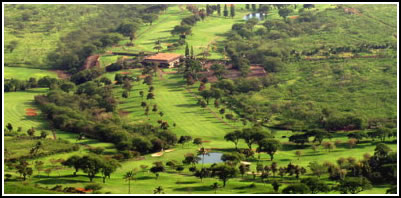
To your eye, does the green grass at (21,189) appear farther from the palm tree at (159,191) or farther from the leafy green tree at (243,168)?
the leafy green tree at (243,168)

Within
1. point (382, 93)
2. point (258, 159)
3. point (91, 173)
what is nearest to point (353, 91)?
point (382, 93)

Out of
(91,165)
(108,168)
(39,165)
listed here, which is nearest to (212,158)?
(108,168)

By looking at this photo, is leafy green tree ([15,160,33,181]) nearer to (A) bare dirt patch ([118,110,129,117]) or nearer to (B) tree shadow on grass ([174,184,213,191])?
(B) tree shadow on grass ([174,184,213,191])

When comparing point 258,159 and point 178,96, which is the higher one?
point 178,96

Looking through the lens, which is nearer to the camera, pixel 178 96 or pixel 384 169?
pixel 384 169

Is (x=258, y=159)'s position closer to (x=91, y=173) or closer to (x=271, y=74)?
(x=91, y=173)

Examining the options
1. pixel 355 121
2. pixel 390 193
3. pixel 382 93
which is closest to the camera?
pixel 390 193

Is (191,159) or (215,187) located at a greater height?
(191,159)

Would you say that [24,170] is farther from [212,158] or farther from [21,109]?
[21,109]

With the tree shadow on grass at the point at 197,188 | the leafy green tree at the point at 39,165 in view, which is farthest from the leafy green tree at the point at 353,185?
the leafy green tree at the point at 39,165

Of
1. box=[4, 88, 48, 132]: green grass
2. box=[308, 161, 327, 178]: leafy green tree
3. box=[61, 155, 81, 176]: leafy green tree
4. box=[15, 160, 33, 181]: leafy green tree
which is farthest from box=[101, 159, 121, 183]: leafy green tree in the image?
box=[4, 88, 48, 132]: green grass

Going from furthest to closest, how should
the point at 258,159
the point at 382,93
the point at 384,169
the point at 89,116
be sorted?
the point at 382,93
the point at 89,116
the point at 258,159
the point at 384,169
